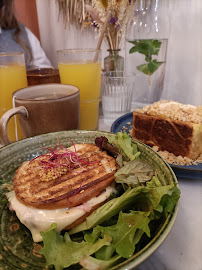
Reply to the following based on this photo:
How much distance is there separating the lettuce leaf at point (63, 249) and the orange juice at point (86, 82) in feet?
2.54

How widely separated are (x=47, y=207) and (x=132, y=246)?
0.22 m

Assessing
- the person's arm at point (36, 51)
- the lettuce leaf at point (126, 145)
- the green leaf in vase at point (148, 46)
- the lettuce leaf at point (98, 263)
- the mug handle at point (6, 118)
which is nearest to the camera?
the lettuce leaf at point (98, 263)

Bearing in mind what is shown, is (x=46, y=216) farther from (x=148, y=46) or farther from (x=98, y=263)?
(x=148, y=46)

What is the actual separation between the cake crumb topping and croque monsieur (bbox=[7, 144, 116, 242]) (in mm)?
425

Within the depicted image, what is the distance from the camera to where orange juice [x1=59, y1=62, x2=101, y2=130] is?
1112 mm

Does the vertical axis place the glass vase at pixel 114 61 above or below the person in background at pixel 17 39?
below

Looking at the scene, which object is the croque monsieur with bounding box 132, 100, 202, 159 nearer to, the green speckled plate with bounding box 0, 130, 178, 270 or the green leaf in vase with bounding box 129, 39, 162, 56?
the green speckled plate with bounding box 0, 130, 178, 270

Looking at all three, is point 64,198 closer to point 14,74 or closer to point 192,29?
point 14,74

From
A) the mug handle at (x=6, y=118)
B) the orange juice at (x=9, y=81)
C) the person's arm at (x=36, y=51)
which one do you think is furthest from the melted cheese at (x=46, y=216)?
the person's arm at (x=36, y=51)

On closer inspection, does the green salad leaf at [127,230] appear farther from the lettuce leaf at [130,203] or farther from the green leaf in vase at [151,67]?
the green leaf in vase at [151,67]

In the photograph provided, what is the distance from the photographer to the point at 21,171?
2.21ft

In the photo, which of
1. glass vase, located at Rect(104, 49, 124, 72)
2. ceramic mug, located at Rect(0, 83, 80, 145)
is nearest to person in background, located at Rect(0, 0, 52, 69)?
glass vase, located at Rect(104, 49, 124, 72)

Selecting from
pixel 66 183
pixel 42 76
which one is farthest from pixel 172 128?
pixel 42 76

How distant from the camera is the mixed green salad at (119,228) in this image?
0.45m
